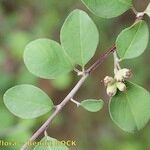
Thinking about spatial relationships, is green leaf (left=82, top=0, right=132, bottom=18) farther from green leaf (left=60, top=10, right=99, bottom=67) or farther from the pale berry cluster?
the pale berry cluster

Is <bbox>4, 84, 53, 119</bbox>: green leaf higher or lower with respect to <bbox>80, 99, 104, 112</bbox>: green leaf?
higher

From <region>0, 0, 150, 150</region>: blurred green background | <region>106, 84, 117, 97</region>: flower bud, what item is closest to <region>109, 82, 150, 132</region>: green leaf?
<region>106, 84, 117, 97</region>: flower bud

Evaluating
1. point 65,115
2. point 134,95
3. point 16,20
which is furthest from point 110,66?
point 134,95

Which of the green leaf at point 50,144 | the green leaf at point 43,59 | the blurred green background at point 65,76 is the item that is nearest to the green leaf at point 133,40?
the green leaf at point 43,59

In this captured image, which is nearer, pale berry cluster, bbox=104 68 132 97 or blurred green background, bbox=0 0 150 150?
pale berry cluster, bbox=104 68 132 97

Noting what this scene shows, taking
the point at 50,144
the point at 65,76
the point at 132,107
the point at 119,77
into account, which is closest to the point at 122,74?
the point at 119,77

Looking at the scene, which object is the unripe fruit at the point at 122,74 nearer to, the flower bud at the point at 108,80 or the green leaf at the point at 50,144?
the flower bud at the point at 108,80
